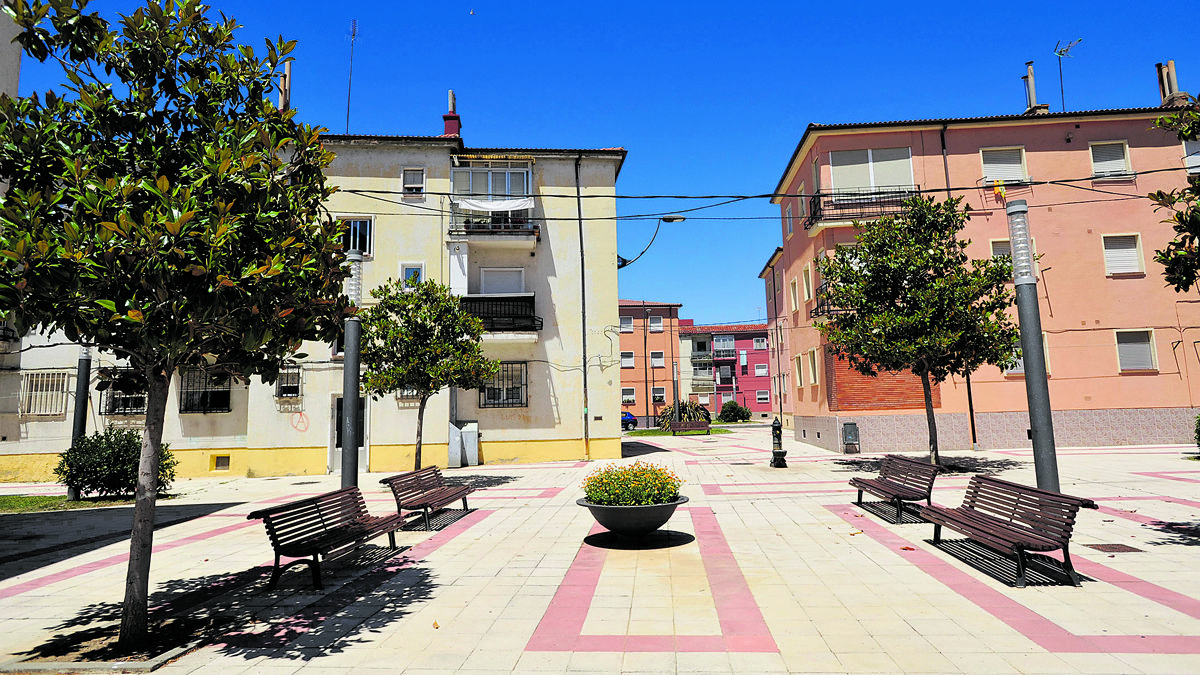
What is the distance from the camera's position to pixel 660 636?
5.07 metres

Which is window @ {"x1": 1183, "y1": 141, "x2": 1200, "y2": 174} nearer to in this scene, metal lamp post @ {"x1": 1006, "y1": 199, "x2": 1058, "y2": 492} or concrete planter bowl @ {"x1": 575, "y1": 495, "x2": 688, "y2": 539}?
metal lamp post @ {"x1": 1006, "y1": 199, "x2": 1058, "y2": 492}

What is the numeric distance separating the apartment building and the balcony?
799cm

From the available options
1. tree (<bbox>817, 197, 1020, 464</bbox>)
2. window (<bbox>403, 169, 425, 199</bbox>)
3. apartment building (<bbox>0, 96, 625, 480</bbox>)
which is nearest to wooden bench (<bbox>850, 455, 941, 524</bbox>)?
tree (<bbox>817, 197, 1020, 464</bbox>)

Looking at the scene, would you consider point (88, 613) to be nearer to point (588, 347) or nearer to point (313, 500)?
point (313, 500)

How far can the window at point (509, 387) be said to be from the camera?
22453mm

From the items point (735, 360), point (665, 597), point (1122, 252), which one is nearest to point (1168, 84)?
Result: point (1122, 252)

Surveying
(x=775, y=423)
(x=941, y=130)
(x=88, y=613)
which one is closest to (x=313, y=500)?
(x=88, y=613)

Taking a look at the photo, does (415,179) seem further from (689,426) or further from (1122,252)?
(1122,252)

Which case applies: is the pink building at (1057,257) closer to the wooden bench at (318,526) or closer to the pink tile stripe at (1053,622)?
the pink tile stripe at (1053,622)

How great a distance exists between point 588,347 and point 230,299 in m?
18.1

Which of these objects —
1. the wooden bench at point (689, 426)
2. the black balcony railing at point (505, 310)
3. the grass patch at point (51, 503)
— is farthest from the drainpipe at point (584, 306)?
the wooden bench at point (689, 426)

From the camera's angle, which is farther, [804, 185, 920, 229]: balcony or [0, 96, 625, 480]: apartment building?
[804, 185, 920, 229]: balcony

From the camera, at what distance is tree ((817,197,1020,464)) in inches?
564

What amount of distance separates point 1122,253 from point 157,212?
29.3 meters
